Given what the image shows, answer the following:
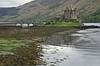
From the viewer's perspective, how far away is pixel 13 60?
44.7 m

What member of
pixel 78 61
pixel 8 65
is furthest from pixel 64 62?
pixel 8 65

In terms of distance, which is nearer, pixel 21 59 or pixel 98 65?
pixel 98 65

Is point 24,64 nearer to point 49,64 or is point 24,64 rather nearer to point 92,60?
point 49,64

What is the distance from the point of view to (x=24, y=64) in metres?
42.1

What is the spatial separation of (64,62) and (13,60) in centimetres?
707

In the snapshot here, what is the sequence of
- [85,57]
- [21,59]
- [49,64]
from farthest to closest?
[85,57], [21,59], [49,64]

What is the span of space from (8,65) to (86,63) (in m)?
10.7

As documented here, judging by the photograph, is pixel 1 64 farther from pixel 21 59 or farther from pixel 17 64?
pixel 21 59

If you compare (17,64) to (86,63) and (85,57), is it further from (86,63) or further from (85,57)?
(85,57)

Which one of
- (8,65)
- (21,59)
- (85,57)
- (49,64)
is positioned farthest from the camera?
(85,57)

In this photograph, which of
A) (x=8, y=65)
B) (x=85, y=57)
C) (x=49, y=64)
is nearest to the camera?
(x=8, y=65)

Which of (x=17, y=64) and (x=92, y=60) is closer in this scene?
(x=17, y=64)

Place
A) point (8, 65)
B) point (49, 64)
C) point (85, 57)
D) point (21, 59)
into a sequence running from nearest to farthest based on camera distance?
point (8, 65)
point (49, 64)
point (21, 59)
point (85, 57)

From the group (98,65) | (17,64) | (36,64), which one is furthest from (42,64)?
(98,65)
